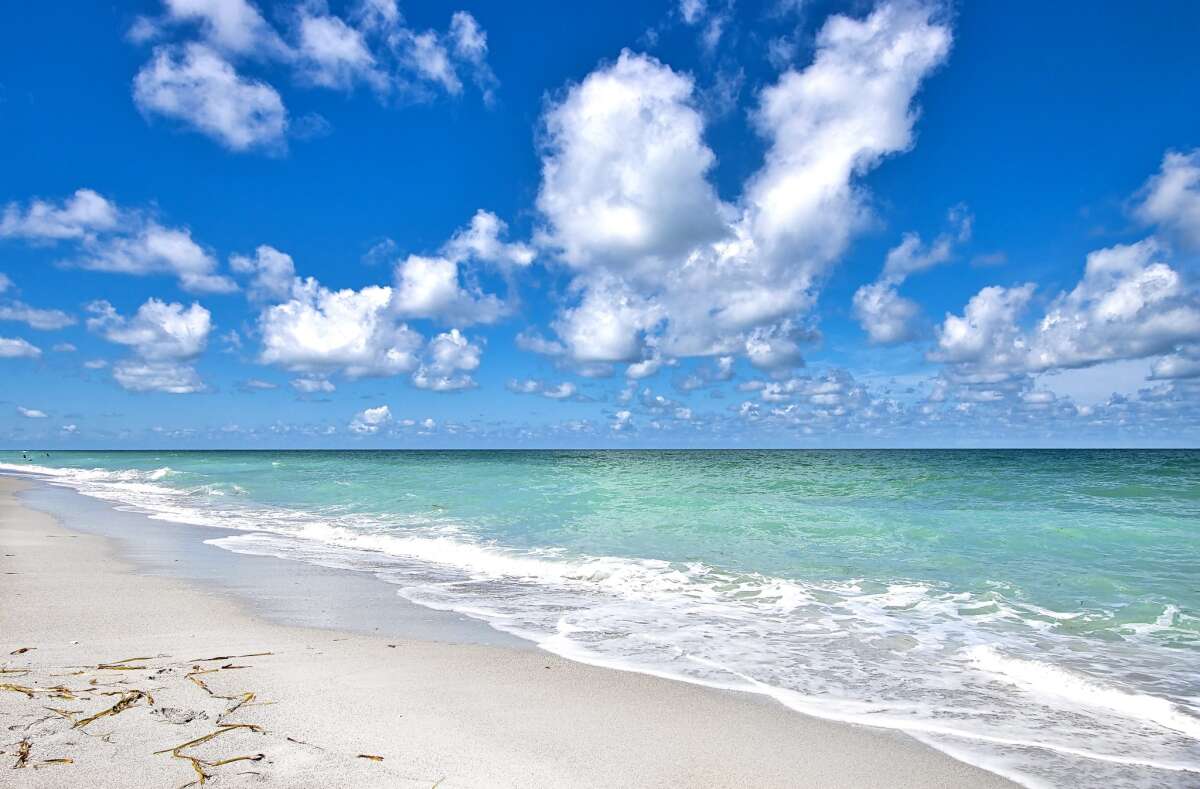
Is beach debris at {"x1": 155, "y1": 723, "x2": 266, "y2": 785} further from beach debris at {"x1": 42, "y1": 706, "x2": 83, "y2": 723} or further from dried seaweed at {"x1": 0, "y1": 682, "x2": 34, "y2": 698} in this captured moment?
dried seaweed at {"x1": 0, "y1": 682, "x2": 34, "y2": 698}

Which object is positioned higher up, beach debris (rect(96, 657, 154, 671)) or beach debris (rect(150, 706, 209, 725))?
beach debris (rect(96, 657, 154, 671))

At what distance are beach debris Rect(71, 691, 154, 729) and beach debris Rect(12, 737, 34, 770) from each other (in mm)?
233

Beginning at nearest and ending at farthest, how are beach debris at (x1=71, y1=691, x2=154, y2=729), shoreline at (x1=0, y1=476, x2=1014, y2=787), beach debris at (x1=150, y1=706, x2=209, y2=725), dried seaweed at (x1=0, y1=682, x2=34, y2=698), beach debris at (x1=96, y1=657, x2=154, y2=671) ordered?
1. shoreline at (x1=0, y1=476, x2=1014, y2=787)
2. beach debris at (x1=71, y1=691, x2=154, y2=729)
3. beach debris at (x1=150, y1=706, x2=209, y2=725)
4. dried seaweed at (x1=0, y1=682, x2=34, y2=698)
5. beach debris at (x1=96, y1=657, x2=154, y2=671)

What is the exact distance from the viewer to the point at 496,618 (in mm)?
6867

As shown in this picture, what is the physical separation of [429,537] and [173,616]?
23.4 feet

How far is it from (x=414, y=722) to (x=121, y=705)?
1621 millimetres

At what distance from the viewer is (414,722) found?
384cm

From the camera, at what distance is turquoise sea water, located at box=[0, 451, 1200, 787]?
4.46 metres

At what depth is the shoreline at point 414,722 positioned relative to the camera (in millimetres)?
3219

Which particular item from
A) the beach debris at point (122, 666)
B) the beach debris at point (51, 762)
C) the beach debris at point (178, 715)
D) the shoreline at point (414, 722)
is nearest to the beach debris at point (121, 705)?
the shoreline at point (414, 722)

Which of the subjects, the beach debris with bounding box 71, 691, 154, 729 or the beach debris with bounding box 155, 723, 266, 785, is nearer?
the beach debris with bounding box 155, 723, 266, 785

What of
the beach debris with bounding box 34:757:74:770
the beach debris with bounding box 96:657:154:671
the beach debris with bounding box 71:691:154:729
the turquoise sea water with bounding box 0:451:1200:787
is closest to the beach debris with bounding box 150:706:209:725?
the beach debris with bounding box 71:691:154:729

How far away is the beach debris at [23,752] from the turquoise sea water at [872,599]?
3.46m

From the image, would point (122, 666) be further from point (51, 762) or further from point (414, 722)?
point (414, 722)
